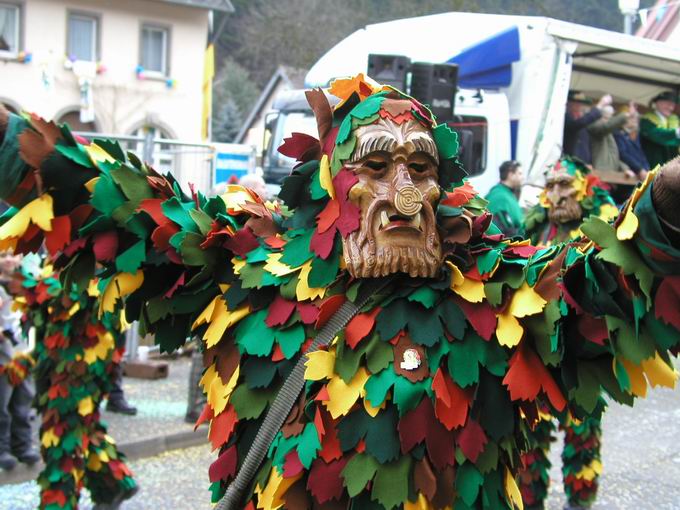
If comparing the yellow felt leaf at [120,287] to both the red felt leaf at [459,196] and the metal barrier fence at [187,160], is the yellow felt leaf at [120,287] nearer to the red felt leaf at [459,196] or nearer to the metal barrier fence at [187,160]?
the red felt leaf at [459,196]

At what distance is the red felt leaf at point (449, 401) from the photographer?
2.26m

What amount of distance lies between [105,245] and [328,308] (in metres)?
0.67

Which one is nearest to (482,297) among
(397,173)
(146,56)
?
(397,173)

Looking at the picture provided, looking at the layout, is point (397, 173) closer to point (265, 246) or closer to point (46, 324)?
point (265, 246)

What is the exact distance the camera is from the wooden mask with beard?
2.32 meters

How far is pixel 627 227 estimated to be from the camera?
197 cm

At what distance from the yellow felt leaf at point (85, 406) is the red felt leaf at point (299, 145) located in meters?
2.88

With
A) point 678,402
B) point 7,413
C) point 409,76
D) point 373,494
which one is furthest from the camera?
point 678,402

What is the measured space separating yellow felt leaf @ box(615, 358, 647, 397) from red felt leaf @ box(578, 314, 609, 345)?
0.10m

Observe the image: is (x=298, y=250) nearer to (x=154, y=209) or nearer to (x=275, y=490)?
(x=154, y=209)

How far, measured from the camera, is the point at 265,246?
2594 mm

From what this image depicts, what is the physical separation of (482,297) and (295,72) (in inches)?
1181

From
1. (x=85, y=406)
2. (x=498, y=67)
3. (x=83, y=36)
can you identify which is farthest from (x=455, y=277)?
(x=83, y=36)

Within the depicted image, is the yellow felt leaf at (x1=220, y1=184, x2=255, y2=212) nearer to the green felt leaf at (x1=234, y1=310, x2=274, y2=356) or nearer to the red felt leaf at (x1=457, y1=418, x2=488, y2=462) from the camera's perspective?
the green felt leaf at (x1=234, y1=310, x2=274, y2=356)
